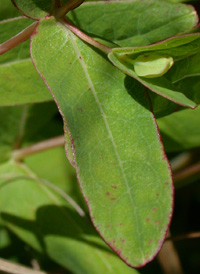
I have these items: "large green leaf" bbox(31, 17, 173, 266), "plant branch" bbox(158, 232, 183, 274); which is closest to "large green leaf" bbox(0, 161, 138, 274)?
"plant branch" bbox(158, 232, 183, 274)

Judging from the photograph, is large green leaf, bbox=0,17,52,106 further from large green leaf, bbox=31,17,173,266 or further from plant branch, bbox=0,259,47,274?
plant branch, bbox=0,259,47,274

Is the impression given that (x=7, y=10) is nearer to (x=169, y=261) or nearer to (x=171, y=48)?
(x=171, y=48)

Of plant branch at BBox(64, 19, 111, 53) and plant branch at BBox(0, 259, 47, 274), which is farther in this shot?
plant branch at BBox(0, 259, 47, 274)

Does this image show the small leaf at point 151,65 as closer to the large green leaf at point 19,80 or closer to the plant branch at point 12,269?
the large green leaf at point 19,80

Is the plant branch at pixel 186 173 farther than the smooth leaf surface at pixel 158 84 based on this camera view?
Yes

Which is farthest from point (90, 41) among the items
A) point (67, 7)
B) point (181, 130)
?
point (181, 130)

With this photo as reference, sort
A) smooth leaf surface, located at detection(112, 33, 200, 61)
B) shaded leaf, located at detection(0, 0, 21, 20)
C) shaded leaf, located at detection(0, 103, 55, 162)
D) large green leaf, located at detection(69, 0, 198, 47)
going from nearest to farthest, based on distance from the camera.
→ smooth leaf surface, located at detection(112, 33, 200, 61)
large green leaf, located at detection(69, 0, 198, 47)
shaded leaf, located at detection(0, 0, 21, 20)
shaded leaf, located at detection(0, 103, 55, 162)

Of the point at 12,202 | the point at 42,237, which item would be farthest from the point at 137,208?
the point at 12,202

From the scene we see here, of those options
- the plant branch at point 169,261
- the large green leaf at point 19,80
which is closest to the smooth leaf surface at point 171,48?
the large green leaf at point 19,80
